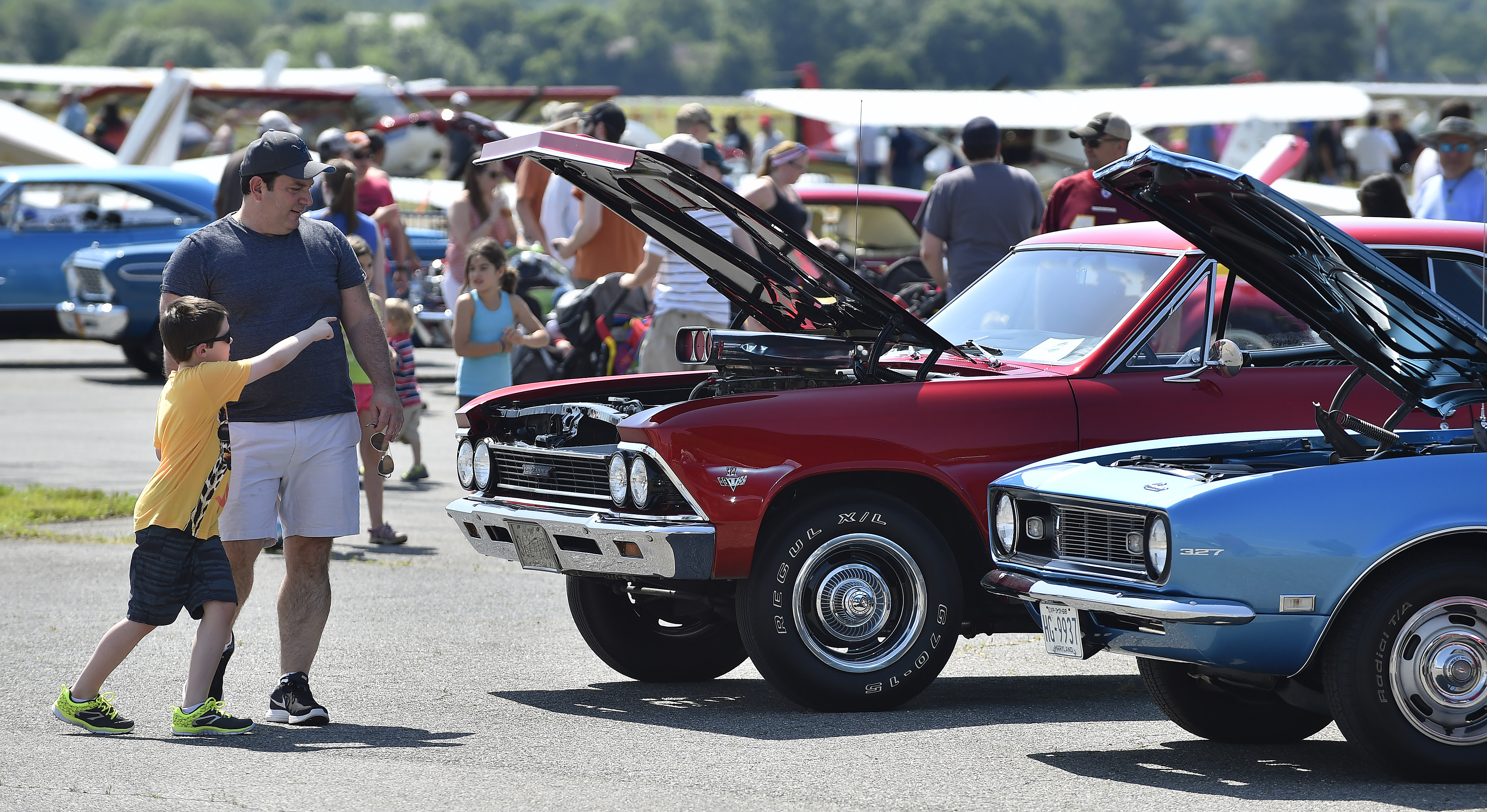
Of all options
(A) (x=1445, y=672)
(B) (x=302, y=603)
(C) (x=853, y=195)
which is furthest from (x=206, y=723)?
(C) (x=853, y=195)

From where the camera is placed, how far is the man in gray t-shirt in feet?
35.0

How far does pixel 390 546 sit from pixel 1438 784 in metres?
6.35

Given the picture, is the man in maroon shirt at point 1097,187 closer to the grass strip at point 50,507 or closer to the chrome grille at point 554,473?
the chrome grille at point 554,473

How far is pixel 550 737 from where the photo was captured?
6.30 m

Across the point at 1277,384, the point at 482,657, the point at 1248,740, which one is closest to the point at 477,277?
the point at 482,657

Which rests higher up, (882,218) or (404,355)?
(882,218)

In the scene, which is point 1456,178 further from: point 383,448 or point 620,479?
point 383,448

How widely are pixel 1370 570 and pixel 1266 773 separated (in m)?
0.79

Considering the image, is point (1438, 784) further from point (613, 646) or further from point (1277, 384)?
point (613, 646)

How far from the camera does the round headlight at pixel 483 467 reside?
7.24 metres

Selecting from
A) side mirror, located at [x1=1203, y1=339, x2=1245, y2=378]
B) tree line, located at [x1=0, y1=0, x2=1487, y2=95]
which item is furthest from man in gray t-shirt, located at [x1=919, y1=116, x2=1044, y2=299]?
tree line, located at [x1=0, y1=0, x2=1487, y2=95]

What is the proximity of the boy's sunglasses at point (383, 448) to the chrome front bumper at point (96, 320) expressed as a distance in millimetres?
12093

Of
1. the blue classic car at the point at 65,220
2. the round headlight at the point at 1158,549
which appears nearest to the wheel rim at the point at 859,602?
the round headlight at the point at 1158,549

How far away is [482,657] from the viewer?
776 cm
